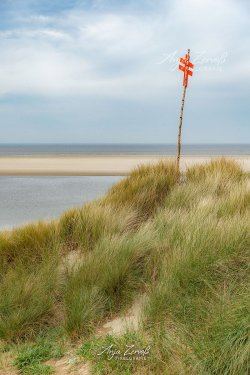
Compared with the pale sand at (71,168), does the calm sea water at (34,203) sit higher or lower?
higher

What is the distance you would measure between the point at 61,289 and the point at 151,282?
99cm

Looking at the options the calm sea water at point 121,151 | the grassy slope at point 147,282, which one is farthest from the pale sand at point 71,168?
the calm sea water at point 121,151

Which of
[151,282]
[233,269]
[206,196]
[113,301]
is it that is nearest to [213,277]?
[233,269]

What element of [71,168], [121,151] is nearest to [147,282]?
[71,168]

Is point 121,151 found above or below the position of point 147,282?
below

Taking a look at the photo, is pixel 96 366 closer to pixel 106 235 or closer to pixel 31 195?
pixel 106 235

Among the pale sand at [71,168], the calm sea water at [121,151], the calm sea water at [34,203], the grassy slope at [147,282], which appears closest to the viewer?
the grassy slope at [147,282]

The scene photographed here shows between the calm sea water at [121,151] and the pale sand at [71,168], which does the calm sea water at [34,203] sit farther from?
the calm sea water at [121,151]

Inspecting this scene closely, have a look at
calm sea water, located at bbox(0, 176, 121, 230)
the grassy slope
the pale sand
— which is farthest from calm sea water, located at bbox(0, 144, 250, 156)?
the grassy slope

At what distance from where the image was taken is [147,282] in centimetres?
439

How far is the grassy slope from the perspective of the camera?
9.87 feet

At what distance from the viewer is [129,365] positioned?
309 centimetres

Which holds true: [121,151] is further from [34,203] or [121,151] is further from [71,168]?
[34,203]

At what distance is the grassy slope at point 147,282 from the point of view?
9.87ft
